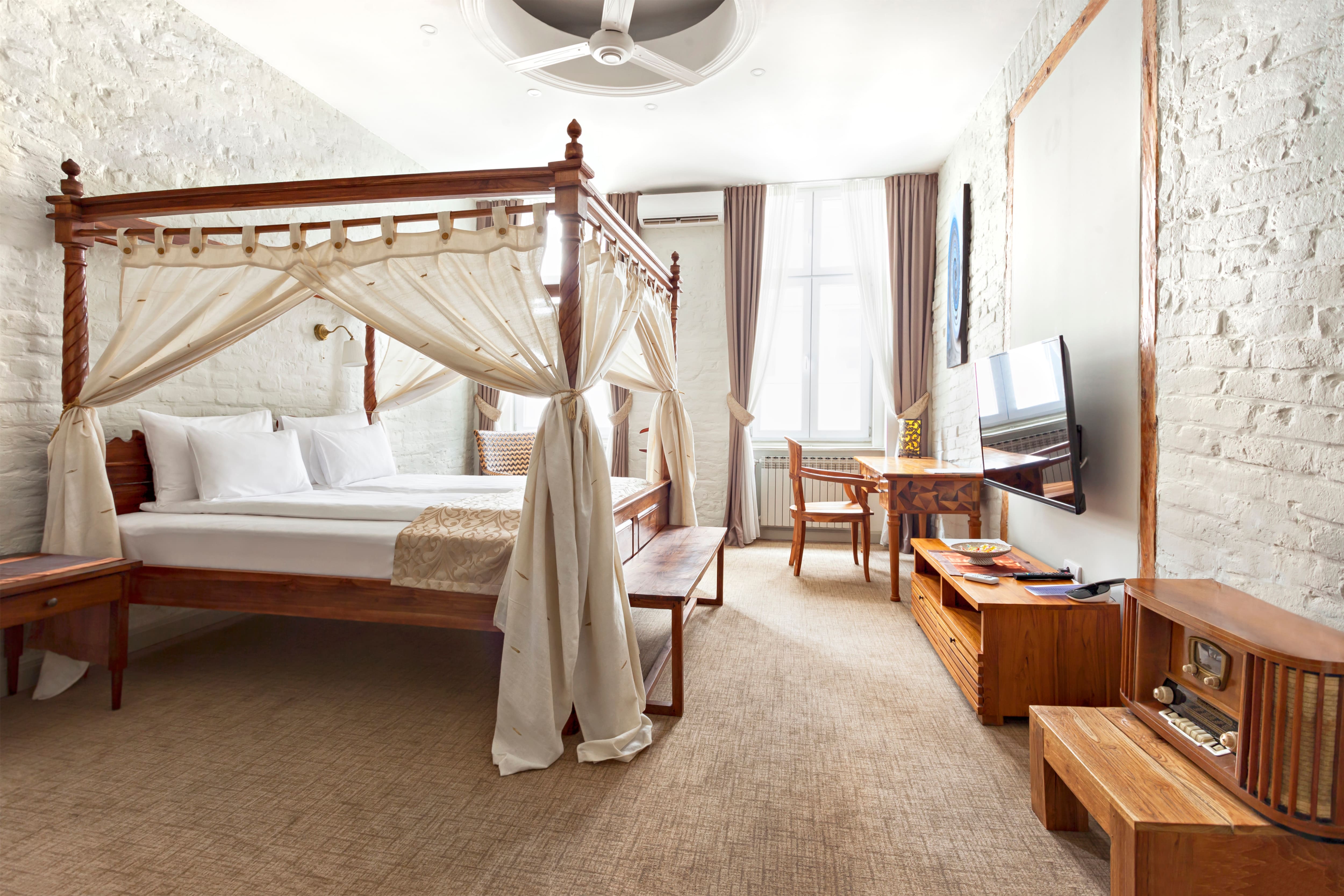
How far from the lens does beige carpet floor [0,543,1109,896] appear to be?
1588 millimetres

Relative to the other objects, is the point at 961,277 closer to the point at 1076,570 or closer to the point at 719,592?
the point at 1076,570

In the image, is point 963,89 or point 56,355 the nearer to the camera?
point 56,355

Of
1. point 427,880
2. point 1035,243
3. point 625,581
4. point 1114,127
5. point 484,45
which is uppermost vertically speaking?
point 484,45

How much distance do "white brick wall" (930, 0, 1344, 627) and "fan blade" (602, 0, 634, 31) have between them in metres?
2.12

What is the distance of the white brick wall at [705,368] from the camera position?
580 centimetres

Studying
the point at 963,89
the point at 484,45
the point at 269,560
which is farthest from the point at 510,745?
the point at 963,89

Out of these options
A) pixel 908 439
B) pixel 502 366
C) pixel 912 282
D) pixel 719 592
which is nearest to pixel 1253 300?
pixel 502 366

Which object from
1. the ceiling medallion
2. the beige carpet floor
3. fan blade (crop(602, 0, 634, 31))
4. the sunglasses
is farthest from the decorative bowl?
fan blade (crop(602, 0, 634, 31))

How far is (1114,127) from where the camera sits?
8.16 feet

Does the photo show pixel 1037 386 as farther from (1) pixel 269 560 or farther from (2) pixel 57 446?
(2) pixel 57 446

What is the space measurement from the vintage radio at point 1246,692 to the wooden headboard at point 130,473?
393cm

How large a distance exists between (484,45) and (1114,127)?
3089 mm

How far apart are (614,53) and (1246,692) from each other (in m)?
3.46

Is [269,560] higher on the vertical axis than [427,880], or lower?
higher
